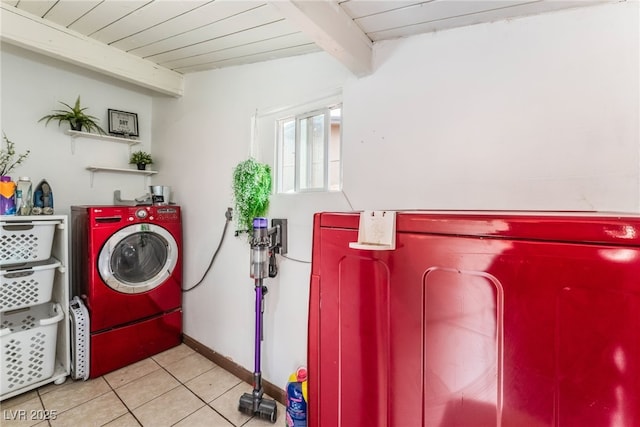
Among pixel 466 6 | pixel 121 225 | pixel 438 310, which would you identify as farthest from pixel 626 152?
pixel 121 225

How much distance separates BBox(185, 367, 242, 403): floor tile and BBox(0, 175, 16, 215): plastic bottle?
1666mm

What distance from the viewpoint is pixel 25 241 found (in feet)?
5.80

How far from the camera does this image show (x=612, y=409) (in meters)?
0.50

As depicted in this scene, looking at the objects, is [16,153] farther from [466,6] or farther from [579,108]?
[579,108]

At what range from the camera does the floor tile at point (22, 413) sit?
158 cm

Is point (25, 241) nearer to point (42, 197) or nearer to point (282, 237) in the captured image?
point (42, 197)

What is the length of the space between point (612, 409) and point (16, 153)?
3.53 metres

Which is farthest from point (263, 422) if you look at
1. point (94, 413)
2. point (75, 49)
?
point (75, 49)

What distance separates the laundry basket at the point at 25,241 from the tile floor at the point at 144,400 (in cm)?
92

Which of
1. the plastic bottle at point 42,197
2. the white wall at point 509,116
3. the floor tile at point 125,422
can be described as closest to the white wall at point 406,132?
the white wall at point 509,116

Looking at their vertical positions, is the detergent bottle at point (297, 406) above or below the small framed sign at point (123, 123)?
below

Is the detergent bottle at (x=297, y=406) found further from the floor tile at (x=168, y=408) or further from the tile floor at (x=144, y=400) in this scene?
the floor tile at (x=168, y=408)

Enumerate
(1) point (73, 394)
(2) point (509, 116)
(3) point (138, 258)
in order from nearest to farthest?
(2) point (509, 116), (1) point (73, 394), (3) point (138, 258)

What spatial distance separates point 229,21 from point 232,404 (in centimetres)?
229
